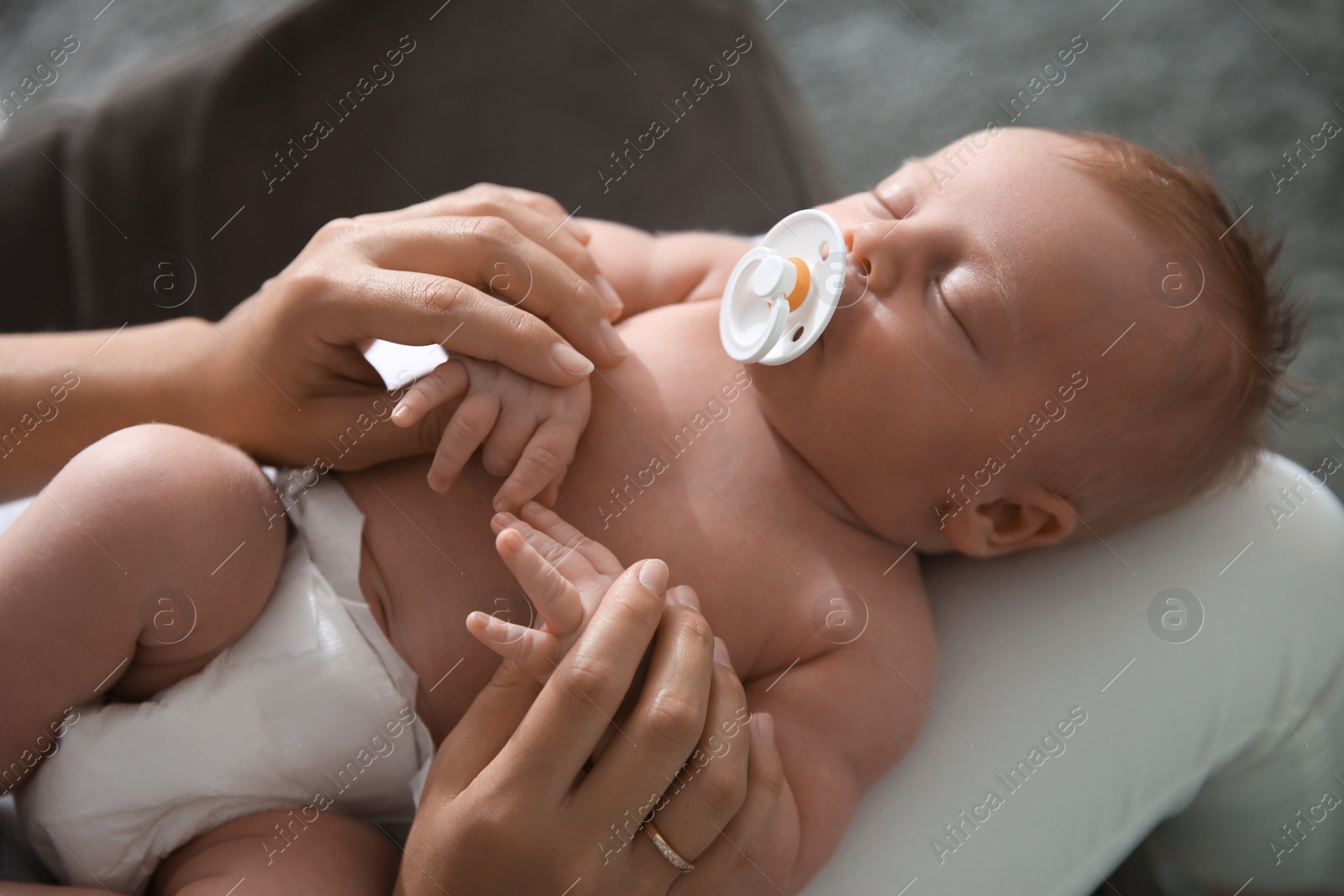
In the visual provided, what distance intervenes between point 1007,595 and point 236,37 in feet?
5.19

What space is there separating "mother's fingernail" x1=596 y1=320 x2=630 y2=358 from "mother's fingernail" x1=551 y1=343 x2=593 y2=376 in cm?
8

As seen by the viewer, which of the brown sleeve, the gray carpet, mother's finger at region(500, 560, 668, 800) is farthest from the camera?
the gray carpet

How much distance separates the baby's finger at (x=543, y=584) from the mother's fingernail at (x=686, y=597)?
132 mm

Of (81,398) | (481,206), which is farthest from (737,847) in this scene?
(81,398)

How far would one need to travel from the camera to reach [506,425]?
0.99 meters

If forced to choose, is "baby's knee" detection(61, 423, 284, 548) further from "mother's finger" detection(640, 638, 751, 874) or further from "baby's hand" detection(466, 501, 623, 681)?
"mother's finger" detection(640, 638, 751, 874)

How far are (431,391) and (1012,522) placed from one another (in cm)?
72

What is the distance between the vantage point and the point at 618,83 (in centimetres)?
179

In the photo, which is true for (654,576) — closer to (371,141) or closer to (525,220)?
(525,220)

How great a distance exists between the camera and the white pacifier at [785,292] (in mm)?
1028

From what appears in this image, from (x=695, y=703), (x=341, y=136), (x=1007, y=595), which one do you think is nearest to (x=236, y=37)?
(x=341, y=136)

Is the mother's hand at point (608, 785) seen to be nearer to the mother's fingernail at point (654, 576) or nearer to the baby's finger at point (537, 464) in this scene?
the mother's fingernail at point (654, 576)

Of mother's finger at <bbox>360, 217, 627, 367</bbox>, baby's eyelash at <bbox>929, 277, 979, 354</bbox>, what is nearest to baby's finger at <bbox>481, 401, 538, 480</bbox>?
mother's finger at <bbox>360, 217, 627, 367</bbox>

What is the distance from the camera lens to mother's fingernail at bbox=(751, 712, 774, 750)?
3.19 feet
